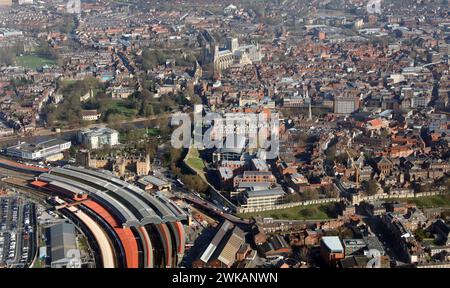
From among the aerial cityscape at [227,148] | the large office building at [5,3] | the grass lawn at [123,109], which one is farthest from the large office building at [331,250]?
the large office building at [5,3]

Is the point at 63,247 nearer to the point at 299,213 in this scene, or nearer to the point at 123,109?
the point at 299,213

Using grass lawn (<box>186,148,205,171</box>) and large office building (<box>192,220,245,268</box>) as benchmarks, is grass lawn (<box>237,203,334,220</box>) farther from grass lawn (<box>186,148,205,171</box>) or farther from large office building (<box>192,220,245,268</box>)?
grass lawn (<box>186,148,205,171</box>)

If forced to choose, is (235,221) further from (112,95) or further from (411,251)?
(112,95)

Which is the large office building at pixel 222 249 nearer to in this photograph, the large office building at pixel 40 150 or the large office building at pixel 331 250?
the large office building at pixel 331 250

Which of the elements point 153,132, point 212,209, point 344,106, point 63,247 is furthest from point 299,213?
point 344,106

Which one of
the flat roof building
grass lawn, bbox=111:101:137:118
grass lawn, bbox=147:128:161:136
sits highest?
grass lawn, bbox=111:101:137:118

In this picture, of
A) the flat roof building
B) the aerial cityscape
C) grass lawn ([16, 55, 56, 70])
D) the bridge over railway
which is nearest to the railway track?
the aerial cityscape
